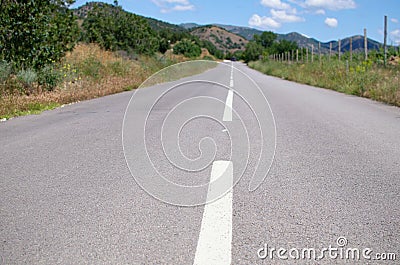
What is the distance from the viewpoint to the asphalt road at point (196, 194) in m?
3.06

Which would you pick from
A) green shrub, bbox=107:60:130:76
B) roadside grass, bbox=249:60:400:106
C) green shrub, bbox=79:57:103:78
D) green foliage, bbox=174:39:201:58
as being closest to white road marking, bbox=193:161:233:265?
roadside grass, bbox=249:60:400:106

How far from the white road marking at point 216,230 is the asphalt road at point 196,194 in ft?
0.04

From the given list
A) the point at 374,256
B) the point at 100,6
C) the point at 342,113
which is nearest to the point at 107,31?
the point at 100,6

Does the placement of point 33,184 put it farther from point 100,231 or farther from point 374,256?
point 374,256

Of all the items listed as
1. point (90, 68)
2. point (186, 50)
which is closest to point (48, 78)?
point (90, 68)

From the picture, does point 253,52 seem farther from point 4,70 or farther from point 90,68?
point 4,70

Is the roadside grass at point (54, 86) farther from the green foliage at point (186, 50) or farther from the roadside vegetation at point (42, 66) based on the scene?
the green foliage at point (186, 50)

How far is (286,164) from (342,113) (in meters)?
6.10

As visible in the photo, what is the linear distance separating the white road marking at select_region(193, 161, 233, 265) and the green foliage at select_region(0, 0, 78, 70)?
12.9 m

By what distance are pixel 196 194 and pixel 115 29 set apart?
113ft

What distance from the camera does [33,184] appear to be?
465 cm

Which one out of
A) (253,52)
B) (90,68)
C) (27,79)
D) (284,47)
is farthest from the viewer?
(253,52)

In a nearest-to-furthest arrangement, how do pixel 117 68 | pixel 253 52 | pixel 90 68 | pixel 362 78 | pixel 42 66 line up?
pixel 42 66 < pixel 362 78 < pixel 90 68 < pixel 117 68 < pixel 253 52

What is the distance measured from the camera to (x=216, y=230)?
3316 millimetres
